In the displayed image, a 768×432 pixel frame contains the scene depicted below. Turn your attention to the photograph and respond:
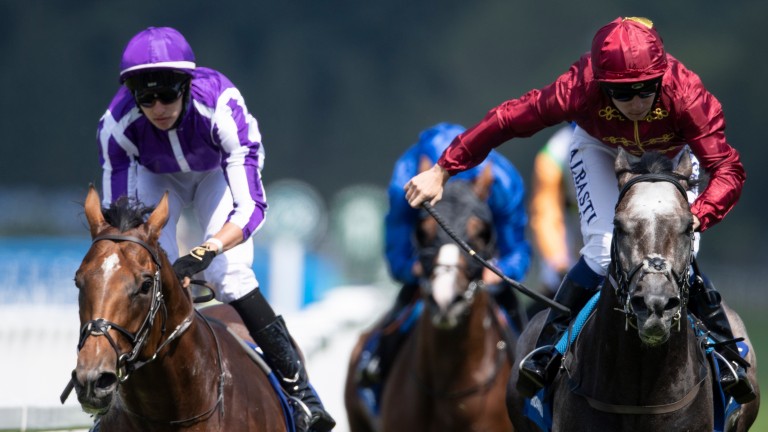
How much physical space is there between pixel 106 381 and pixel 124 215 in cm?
66

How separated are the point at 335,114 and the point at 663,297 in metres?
30.1

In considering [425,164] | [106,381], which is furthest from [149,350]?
[425,164]

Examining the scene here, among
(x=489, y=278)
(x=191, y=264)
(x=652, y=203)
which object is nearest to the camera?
(x=652, y=203)

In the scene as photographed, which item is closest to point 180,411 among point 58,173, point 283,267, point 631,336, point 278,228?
point 631,336

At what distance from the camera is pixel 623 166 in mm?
4719

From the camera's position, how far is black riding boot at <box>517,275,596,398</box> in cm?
527

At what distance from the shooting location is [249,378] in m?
5.42

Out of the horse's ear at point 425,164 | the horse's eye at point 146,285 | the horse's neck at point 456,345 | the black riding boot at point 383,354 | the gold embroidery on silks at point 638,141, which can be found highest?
the gold embroidery on silks at point 638,141

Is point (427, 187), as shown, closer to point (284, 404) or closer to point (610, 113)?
point (610, 113)

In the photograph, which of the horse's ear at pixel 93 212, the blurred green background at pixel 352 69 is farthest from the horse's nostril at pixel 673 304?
the blurred green background at pixel 352 69

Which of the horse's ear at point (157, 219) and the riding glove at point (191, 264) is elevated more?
the horse's ear at point (157, 219)

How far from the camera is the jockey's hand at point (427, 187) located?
17.4ft

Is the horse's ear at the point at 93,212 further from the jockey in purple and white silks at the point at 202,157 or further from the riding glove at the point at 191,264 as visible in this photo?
the jockey in purple and white silks at the point at 202,157

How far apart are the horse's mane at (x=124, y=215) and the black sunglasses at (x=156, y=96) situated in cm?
66
